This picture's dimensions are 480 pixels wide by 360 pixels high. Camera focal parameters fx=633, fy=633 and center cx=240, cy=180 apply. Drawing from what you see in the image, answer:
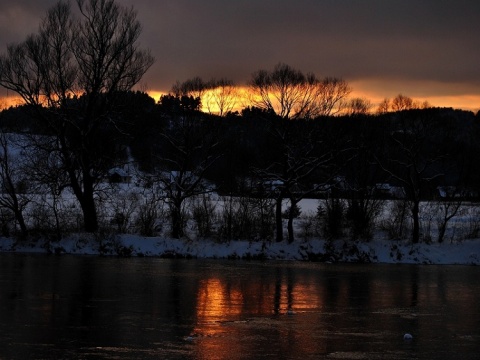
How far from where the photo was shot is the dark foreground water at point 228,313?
1488 cm

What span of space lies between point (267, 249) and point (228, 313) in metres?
24.6

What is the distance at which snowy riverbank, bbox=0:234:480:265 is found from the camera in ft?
141

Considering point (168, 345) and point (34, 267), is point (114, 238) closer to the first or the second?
point (34, 267)

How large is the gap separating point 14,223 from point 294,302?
29.3 meters

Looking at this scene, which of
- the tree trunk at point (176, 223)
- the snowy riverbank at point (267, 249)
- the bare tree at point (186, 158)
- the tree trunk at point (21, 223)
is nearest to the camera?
the snowy riverbank at point (267, 249)

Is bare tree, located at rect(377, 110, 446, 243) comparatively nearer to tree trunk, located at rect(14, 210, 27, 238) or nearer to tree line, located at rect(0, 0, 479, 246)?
tree line, located at rect(0, 0, 479, 246)

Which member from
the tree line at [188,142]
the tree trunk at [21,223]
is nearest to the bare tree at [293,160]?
the tree line at [188,142]

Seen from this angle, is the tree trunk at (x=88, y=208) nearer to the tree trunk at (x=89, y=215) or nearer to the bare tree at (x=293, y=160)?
the tree trunk at (x=89, y=215)

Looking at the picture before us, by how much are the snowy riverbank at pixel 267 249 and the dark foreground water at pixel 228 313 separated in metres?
7.76

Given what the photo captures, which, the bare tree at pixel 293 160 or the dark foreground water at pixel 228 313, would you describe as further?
the bare tree at pixel 293 160

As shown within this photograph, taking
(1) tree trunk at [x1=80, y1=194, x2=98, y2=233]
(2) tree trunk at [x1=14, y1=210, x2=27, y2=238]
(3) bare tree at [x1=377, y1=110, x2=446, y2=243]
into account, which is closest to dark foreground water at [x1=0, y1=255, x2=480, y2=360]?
(2) tree trunk at [x1=14, y1=210, x2=27, y2=238]

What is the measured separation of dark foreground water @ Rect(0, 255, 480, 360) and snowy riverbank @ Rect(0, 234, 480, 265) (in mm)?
7756

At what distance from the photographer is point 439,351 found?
15.4m

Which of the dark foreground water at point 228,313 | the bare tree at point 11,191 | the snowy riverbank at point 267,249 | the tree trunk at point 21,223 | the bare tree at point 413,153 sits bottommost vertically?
the dark foreground water at point 228,313
